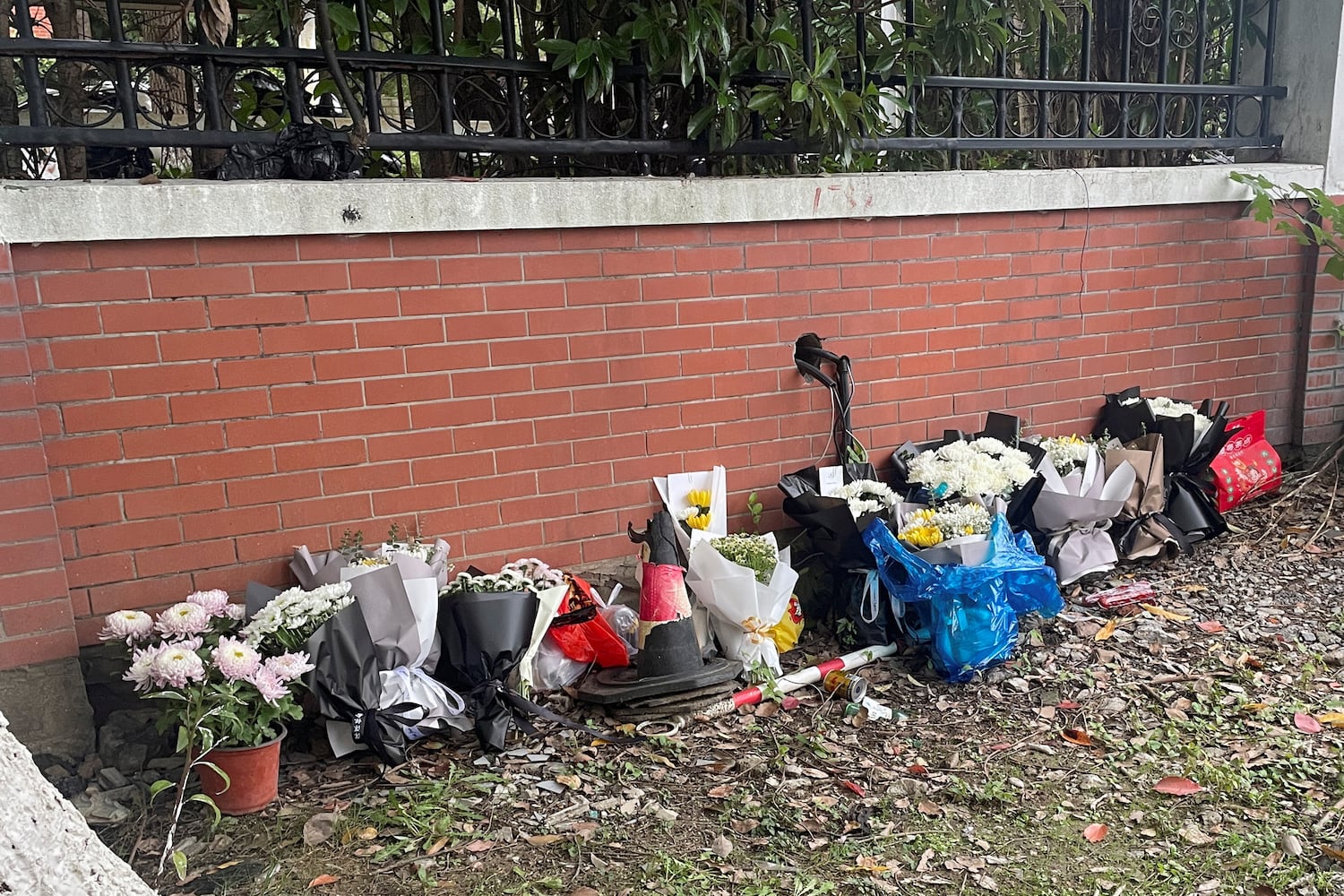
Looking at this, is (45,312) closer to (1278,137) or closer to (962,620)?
(962,620)

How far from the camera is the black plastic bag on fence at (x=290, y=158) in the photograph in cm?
340

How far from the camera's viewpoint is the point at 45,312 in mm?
3166

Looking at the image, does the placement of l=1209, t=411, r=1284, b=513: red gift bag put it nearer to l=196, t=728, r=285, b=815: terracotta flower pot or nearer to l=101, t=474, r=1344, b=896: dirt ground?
l=101, t=474, r=1344, b=896: dirt ground

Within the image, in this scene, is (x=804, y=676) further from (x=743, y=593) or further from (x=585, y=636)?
(x=585, y=636)

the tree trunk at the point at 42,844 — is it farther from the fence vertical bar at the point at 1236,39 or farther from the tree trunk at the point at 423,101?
the fence vertical bar at the point at 1236,39

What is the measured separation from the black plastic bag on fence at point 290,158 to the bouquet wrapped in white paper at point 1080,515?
308 cm

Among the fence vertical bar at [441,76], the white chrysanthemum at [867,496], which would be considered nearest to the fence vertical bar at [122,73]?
the fence vertical bar at [441,76]

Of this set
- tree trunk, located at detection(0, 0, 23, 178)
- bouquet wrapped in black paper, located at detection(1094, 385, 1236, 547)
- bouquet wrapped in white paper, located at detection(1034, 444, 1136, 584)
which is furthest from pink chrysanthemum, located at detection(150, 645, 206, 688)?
bouquet wrapped in black paper, located at detection(1094, 385, 1236, 547)

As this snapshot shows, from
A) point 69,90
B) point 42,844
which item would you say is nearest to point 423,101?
point 69,90

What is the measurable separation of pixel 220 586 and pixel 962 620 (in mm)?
2589

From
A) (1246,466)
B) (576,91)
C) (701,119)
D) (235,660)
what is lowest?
(1246,466)

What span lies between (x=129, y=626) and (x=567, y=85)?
2.45 meters

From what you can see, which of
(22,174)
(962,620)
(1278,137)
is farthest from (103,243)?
(1278,137)

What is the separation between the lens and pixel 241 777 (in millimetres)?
3016
